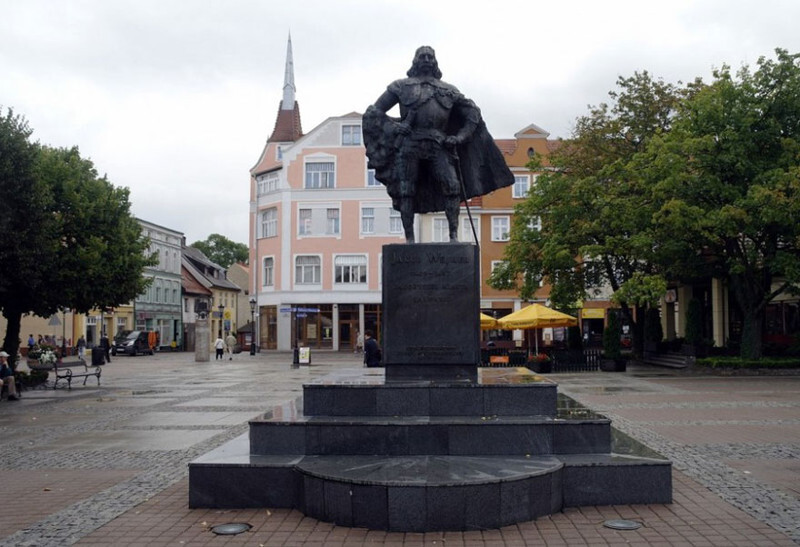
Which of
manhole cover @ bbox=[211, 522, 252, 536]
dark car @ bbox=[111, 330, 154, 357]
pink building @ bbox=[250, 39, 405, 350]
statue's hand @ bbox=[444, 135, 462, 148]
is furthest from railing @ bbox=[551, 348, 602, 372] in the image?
dark car @ bbox=[111, 330, 154, 357]

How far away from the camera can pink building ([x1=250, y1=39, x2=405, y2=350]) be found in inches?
1919

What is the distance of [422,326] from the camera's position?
346 inches

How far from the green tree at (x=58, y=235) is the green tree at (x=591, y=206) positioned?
14.7 metres

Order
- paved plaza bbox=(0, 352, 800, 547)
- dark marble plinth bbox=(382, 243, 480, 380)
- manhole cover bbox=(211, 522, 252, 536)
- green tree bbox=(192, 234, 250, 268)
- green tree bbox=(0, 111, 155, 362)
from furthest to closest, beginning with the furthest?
green tree bbox=(192, 234, 250, 268), green tree bbox=(0, 111, 155, 362), dark marble plinth bbox=(382, 243, 480, 380), manhole cover bbox=(211, 522, 252, 536), paved plaza bbox=(0, 352, 800, 547)

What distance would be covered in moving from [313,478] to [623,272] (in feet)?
84.9

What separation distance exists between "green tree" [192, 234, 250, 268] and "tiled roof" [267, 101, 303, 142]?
4043cm

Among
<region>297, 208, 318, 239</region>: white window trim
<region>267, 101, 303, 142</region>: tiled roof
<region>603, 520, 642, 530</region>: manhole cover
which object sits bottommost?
<region>603, 520, 642, 530</region>: manhole cover

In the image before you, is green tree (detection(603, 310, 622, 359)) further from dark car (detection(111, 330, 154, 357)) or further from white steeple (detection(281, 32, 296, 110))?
white steeple (detection(281, 32, 296, 110))

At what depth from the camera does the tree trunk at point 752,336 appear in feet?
82.1

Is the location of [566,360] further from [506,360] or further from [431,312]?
[431,312]

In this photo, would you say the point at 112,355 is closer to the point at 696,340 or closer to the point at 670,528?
the point at 696,340

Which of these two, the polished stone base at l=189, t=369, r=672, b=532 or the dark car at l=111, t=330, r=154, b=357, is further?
the dark car at l=111, t=330, r=154, b=357

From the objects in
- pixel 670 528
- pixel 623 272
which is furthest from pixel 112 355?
pixel 670 528

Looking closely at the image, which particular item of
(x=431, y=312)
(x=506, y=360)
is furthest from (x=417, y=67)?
(x=506, y=360)
